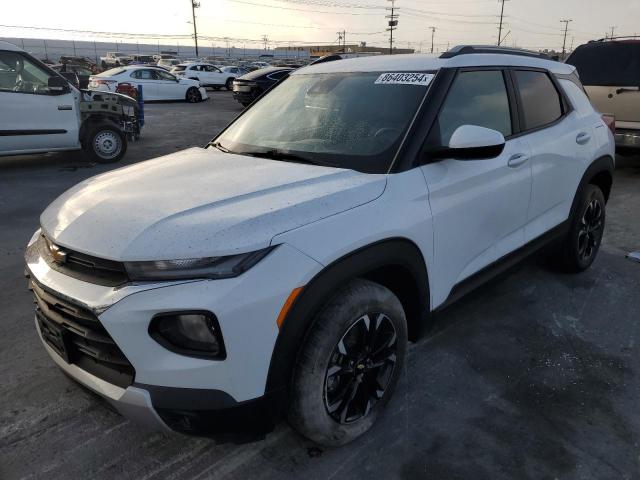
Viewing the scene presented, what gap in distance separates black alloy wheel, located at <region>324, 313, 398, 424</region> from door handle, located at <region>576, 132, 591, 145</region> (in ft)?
7.96

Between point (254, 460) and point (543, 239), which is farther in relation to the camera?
point (543, 239)

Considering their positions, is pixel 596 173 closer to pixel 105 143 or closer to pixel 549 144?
pixel 549 144

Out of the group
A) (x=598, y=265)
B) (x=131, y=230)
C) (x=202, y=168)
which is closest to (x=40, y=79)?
(x=202, y=168)

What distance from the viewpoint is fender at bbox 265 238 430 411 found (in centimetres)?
196

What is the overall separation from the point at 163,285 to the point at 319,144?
1.34 metres

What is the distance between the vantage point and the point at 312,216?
2.07 metres

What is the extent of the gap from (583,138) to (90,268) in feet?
11.8

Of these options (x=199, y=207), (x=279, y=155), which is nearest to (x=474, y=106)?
(x=279, y=155)

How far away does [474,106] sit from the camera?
10.0 feet

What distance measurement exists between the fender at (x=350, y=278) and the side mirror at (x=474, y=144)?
0.52 metres

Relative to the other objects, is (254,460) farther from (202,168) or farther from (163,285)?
(202,168)

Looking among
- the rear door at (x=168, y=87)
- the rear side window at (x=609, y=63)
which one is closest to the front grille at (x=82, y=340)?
the rear side window at (x=609, y=63)

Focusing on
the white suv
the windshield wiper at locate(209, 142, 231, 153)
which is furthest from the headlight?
the windshield wiper at locate(209, 142, 231, 153)

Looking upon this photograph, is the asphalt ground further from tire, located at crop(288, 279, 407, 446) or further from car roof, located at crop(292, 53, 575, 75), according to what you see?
car roof, located at crop(292, 53, 575, 75)
